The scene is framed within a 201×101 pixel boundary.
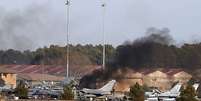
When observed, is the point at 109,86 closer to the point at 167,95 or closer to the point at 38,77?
the point at 167,95

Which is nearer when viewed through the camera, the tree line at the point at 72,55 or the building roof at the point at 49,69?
the building roof at the point at 49,69

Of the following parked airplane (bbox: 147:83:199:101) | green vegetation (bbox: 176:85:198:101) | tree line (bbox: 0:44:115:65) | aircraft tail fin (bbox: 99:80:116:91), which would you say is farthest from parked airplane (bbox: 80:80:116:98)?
tree line (bbox: 0:44:115:65)

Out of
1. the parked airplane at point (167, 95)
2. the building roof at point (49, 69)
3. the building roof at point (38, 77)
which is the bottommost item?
the parked airplane at point (167, 95)

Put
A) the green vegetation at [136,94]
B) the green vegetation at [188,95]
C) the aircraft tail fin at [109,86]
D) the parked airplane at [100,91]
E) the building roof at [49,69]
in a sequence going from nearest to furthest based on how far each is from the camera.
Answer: the green vegetation at [188,95], the green vegetation at [136,94], the parked airplane at [100,91], the aircraft tail fin at [109,86], the building roof at [49,69]

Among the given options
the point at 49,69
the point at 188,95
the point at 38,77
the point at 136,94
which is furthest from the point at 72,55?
the point at 188,95

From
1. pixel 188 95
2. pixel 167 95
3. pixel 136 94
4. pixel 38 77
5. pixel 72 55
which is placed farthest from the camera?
pixel 72 55

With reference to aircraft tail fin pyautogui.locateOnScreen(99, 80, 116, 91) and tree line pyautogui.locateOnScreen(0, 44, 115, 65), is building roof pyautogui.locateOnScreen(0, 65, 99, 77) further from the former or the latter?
aircraft tail fin pyautogui.locateOnScreen(99, 80, 116, 91)

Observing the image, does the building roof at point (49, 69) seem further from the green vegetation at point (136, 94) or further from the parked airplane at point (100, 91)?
the green vegetation at point (136, 94)

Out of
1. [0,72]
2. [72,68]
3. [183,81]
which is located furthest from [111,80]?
[72,68]

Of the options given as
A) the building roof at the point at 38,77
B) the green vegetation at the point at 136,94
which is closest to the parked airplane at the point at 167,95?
the green vegetation at the point at 136,94

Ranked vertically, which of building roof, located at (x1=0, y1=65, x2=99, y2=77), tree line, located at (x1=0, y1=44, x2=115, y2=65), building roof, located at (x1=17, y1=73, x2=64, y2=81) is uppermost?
tree line, located at (x1=0, y1=44, x2=115, y2=65)

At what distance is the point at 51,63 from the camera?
17838cm

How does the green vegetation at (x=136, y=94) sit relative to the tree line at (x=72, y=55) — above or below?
below

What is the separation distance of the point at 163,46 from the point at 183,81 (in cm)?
824
